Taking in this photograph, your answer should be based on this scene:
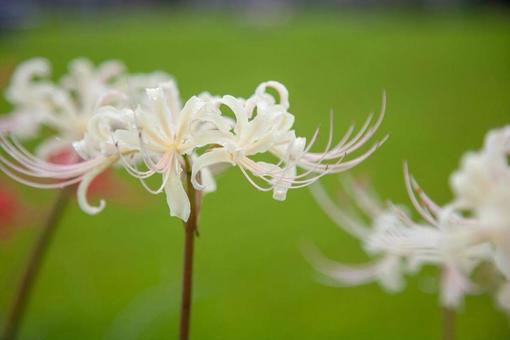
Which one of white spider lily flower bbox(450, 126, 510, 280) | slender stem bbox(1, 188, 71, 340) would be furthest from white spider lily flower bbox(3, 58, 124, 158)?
white spider lily flower bbox(450, 126, 510, 280)

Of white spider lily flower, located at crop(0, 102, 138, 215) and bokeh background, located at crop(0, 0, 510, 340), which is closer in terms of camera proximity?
white spider lily flower, located at crop(0, 102, 138, 215)

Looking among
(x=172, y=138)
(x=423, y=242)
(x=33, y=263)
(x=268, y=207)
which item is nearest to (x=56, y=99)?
(x=33, y=263)

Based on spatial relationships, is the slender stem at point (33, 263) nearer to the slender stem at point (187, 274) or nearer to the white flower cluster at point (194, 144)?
the white flower cluster at point (194, 144)

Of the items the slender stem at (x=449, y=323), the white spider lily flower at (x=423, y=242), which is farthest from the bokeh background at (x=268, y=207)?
the slender stem at (x=449, y=323)

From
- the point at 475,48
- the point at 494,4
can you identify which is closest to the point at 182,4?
the point at 494,4

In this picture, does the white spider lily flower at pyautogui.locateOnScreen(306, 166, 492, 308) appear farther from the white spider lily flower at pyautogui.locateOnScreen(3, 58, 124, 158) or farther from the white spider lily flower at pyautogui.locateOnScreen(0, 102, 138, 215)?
the white spider lily flower at pyautogui.locateOnScreen(3, 58, 124, 158)

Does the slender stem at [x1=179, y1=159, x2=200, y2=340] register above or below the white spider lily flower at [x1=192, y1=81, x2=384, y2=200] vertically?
below

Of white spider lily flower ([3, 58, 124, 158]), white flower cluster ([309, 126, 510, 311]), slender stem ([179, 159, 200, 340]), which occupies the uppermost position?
white spider lily flower ([3, 58, 124, 158])

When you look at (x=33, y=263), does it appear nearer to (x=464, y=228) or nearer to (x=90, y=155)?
(x=90, y=155)

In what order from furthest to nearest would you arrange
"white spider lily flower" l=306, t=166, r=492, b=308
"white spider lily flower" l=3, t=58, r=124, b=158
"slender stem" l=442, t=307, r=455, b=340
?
"white spider lily flower" l=3, t=58, r=124, b=158 < "slender stem" l=442, t=307, r=455, b=340 < "white spider lily flower" l=306, t=166, r=492, b=308
